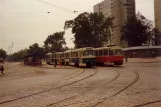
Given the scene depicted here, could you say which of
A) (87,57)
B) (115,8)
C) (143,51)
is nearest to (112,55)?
(87,57)

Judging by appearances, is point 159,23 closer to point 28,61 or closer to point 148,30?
point 148,30

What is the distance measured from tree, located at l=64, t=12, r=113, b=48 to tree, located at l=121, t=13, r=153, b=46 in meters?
14.1

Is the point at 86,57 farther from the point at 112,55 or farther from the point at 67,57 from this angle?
the point at 67,57

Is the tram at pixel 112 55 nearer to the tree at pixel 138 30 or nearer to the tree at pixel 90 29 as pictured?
the tree at pixel 90 29

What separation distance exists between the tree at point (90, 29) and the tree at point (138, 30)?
1409cm

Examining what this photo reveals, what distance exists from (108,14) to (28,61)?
25110 mm

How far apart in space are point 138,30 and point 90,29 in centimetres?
2014

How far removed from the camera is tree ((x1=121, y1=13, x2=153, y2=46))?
3228 inches

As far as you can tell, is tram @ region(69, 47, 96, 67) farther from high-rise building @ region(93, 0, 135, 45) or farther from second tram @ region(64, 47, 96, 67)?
high-rise building @ region(93, 0, 135, 45)

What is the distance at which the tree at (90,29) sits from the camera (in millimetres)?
68062

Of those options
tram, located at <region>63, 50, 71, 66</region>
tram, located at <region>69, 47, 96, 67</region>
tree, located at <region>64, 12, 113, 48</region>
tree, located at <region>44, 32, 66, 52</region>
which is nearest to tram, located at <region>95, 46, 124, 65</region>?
tram, located at <region>69, 47, 96, 67</region>

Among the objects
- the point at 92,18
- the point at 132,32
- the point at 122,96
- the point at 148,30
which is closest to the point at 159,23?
the point at 148,30

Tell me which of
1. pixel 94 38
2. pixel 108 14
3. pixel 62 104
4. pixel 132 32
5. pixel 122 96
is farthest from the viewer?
pixel 132 32

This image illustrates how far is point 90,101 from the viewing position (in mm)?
10125
